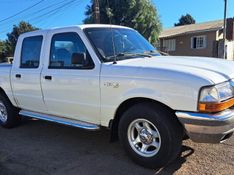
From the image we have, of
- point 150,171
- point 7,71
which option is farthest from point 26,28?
point 150,171

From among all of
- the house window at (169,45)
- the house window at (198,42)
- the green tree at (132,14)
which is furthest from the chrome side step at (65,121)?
the house window at (169,45)

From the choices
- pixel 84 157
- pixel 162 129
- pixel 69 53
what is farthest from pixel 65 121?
pixel 162 129

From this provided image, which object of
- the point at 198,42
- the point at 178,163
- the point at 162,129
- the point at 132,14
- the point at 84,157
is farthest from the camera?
the point at 198,42

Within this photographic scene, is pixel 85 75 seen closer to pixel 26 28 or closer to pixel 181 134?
pixel 181 134

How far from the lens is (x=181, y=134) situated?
3.98m

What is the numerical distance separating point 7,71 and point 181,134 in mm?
3956

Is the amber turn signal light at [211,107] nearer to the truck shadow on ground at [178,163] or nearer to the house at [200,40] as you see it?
the truck shadow on ground at [178,163]

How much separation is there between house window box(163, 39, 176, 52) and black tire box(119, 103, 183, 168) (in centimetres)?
3291

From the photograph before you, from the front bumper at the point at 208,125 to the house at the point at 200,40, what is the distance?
2731 centimetres

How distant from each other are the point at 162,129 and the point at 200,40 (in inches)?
1228

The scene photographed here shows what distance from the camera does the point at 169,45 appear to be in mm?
36750

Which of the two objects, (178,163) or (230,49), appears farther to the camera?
(230,49)

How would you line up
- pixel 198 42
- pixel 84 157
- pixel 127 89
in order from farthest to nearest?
pixel 198 42
pixel 84 157
pixel 127 89

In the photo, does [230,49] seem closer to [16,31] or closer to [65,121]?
[16,31]
